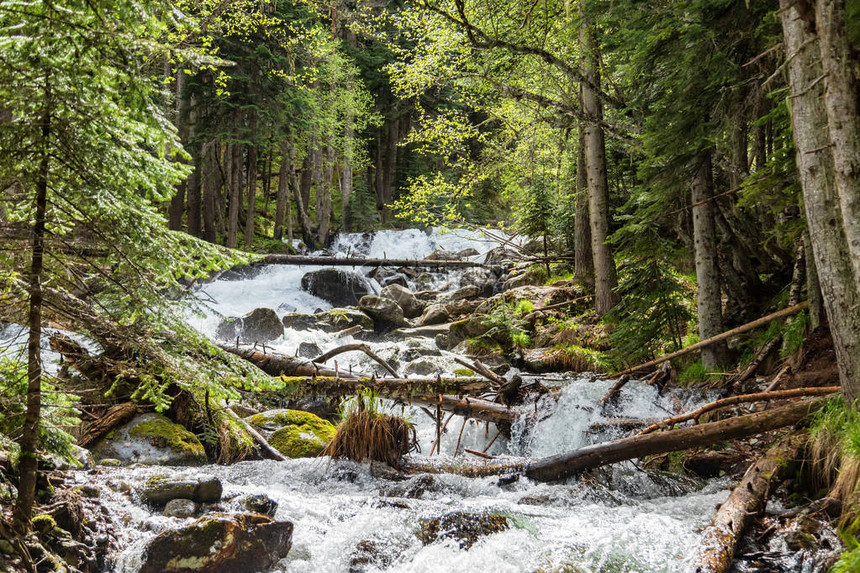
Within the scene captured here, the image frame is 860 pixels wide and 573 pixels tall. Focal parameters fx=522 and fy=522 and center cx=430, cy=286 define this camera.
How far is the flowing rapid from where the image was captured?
154 inches

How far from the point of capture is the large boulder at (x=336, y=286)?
21.1 metres

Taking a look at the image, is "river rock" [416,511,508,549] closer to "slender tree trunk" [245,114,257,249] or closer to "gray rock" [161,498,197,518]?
"gray rock" [161,498,197,518]

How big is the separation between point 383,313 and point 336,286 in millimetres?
4391

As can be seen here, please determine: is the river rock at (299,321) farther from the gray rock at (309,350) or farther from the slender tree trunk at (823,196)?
the slender tree trunk at (823,196)

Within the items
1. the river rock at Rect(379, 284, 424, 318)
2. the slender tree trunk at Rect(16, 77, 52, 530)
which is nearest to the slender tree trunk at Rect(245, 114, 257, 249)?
the river rock at Rect(379, 284, 424, 318)

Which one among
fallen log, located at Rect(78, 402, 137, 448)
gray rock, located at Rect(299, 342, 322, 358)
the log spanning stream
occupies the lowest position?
the log spanning stream

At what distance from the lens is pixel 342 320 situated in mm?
17156

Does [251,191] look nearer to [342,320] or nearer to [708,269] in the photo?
[342,320]

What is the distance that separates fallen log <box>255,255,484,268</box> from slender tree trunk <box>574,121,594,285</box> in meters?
9.18

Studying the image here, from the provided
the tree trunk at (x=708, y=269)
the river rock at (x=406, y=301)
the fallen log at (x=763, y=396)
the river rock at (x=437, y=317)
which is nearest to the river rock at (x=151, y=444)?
the fallen log at (x=763, y=396)

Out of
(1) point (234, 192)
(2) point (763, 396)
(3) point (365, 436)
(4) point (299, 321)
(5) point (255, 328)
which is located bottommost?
(3) point (365, 436)

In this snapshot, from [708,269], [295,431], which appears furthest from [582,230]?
[295,431]

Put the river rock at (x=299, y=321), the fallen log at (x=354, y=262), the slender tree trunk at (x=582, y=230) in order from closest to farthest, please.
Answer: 1. the slender tree trunk at (x=582, y=230)
2. the river rock at (x=299, y=321)
3. the fallen log at (x=354, y=262)

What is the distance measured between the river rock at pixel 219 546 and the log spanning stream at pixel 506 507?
15 cm
